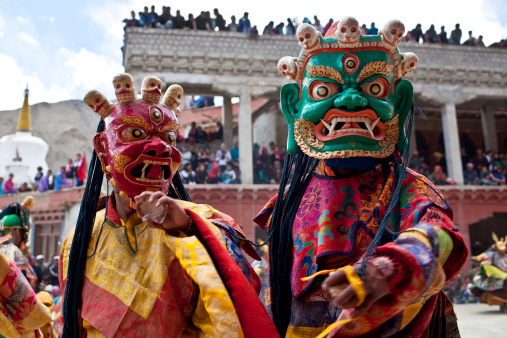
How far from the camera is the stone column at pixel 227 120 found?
54.7 feet

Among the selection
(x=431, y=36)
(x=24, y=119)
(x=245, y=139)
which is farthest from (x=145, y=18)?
(x=24, y=119)

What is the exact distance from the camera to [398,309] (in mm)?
1689

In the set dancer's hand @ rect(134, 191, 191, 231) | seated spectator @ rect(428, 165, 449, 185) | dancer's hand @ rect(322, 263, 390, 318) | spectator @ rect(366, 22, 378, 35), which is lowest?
dancer's hand @ rect(322, 263, 390, 318)

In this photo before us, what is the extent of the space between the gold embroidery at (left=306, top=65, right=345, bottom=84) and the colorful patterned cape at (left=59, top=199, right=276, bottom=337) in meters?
0.81

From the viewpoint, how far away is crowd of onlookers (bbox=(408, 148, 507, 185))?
15.8 m

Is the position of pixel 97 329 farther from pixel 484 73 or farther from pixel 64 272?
pixel 484 73

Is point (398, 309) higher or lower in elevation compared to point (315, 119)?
lower

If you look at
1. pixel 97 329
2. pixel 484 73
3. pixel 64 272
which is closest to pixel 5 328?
pixel 64 272

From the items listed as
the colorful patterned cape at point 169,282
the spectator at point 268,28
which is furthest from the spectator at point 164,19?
the colorful patterned cape at point 169,282

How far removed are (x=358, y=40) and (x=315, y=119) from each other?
0.40 meters

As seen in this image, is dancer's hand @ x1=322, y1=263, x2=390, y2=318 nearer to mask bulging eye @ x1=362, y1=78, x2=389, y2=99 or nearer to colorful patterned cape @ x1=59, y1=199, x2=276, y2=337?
colorful patterned cape @ x1=59, y1=199, x2=276, y2=337

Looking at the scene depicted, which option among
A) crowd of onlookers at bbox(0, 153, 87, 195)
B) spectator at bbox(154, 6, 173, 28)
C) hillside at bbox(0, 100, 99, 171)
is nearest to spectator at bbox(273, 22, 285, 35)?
spectator at bbox(154, 6, 173, 28)

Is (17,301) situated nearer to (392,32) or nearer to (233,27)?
(392,32)

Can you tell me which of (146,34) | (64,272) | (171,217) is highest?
(146,34)
